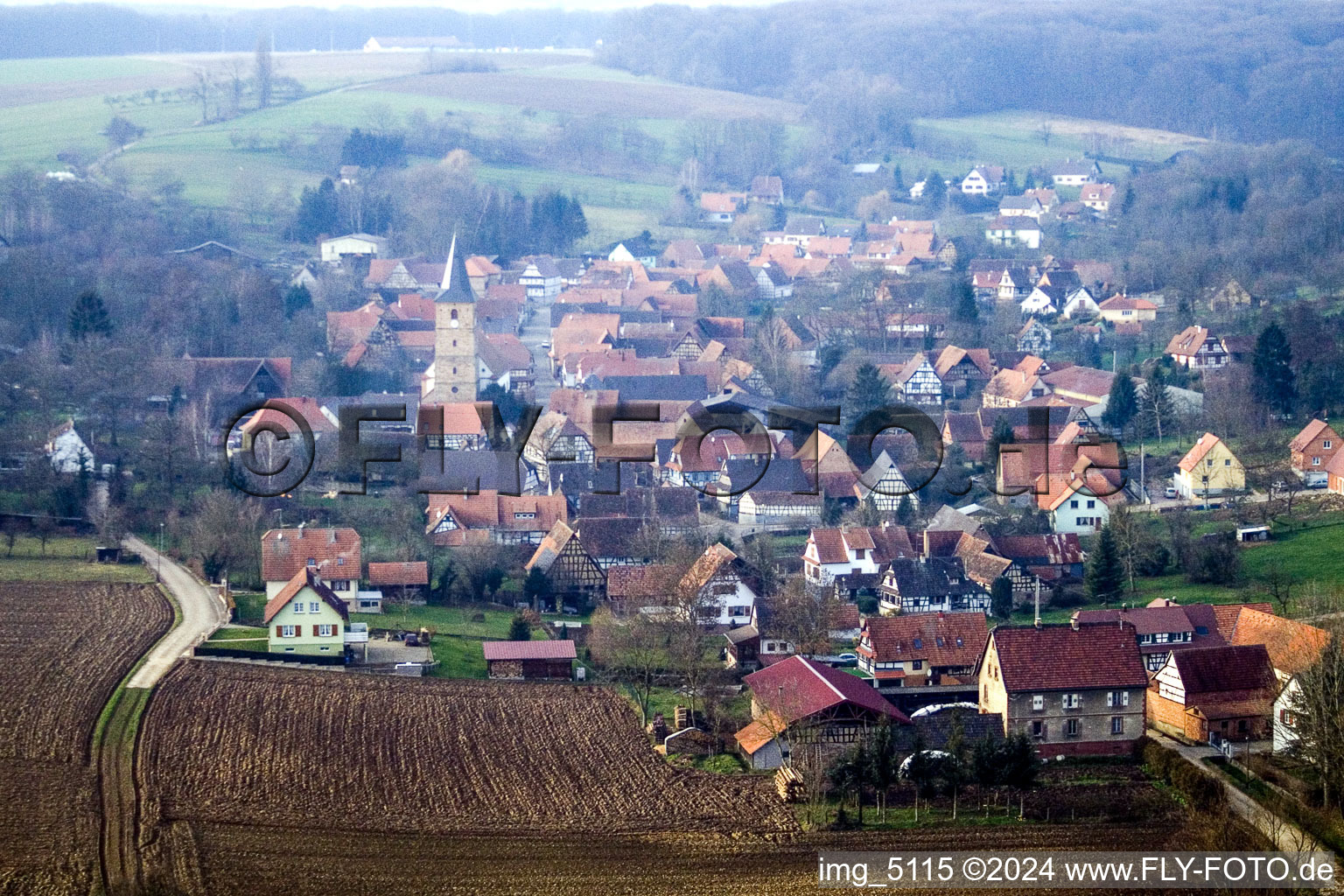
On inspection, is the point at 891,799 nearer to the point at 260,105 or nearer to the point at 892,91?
the point at 260,105

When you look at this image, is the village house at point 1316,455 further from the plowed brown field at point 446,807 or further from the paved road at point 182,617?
the paved road at point 182,617

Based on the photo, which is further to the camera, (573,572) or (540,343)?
(540,343)

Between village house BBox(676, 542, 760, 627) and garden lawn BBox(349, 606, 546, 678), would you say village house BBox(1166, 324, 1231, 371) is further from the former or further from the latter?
garden lawn BBox(349, 606, 546, 678)

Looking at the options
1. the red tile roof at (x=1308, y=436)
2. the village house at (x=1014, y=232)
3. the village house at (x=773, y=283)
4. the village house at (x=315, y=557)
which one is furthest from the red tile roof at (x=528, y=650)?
the village house at (x=1014, y=232)

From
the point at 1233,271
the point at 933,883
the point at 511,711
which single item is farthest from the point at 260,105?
the point at 933,883

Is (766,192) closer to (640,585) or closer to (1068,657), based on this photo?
(640,585)

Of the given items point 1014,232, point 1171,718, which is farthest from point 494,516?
point 1014,232
